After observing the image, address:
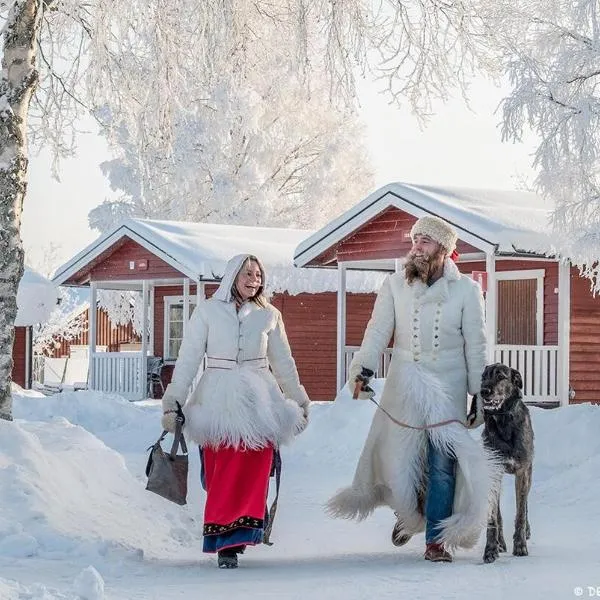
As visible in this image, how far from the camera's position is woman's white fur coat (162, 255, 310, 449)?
286 inches

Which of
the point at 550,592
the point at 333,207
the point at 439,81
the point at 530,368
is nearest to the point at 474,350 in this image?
the point at 550,592

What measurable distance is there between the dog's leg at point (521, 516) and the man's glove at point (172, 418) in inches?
73.8

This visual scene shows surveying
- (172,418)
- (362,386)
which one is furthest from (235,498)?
(362,386)

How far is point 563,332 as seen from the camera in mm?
19500

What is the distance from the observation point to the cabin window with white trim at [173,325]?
28875mm

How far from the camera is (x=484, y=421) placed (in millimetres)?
7344

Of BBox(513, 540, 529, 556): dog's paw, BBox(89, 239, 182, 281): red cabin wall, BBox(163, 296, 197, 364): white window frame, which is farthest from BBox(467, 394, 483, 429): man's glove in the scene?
BBox(163, 296, 197, 364): white window frame

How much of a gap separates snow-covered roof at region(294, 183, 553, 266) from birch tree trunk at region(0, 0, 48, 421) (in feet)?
27.5

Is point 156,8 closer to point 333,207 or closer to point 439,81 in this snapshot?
point 439,81

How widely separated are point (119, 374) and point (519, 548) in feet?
67.4

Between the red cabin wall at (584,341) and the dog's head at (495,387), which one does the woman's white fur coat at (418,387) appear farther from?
the red cabin wall at (584,341)

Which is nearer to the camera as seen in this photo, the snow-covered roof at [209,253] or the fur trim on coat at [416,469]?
the fur trim on coat at [416,469]

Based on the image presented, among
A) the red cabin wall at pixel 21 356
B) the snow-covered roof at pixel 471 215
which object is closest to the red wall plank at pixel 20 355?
the red cabin wall at pixel 21 356

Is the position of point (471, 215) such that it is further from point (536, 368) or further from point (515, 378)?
point (515, 378)
